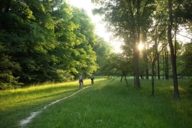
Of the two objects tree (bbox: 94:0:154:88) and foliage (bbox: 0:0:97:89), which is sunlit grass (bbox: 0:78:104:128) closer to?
foliage (bbox: 0:0:97:89)

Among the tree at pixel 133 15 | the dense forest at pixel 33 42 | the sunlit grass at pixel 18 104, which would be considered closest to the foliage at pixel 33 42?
the dense forest at pixel 33 42

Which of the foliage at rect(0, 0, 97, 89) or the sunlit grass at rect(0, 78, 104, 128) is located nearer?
the sunlit grass at rect(0, 78, 104, 128)

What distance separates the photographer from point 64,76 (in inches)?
2110

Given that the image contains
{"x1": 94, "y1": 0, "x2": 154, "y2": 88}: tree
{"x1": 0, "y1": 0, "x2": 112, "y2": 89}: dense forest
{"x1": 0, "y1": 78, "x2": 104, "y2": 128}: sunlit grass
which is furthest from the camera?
{"x1": 94, "y1": 0, "x2": 154, "y2": 88}: tree

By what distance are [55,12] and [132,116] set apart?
39.5m

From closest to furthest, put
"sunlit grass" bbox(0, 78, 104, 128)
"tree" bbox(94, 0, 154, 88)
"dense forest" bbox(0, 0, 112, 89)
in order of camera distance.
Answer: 1. "sunlit grass" bbox(0, 78, 104, 128)
2. "dense forest" bbox(0, 0, 112, 89)
3. "tree" bbox(94, 0, 154, 88)

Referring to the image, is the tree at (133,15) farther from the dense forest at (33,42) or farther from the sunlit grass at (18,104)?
the sunlit grass at (18,104)

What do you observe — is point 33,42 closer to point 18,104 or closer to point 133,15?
point 133,15

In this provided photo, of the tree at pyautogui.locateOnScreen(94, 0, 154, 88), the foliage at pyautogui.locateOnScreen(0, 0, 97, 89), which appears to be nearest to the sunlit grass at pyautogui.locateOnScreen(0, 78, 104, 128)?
the foliage at pyautogui.locateOnScreen(0, 0, 97, 89)

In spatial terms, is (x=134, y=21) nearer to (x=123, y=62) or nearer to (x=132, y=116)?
(x=123, y=62)

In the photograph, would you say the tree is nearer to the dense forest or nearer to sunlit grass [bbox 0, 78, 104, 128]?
the dense forest

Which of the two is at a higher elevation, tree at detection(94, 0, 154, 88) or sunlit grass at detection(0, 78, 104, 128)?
tree at detection(94, 0, 154, 88)

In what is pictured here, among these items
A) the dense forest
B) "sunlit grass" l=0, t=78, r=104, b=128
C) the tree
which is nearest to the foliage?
the dense forest

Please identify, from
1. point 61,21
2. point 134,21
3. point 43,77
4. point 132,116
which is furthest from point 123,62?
point 132,116
